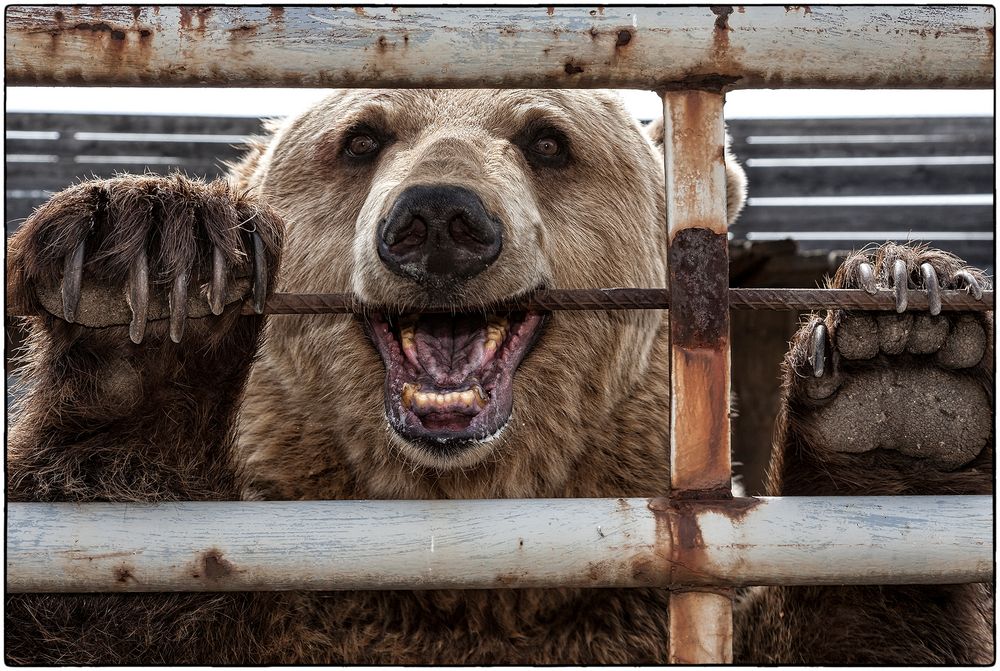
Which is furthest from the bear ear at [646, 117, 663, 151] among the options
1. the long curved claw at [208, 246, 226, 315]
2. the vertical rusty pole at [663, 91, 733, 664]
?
the long curved claw at [208, 246, 226, 315]

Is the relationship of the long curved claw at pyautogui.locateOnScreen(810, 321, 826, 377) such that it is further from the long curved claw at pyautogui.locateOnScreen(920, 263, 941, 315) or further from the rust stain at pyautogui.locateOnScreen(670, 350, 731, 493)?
the rust stain at pyautogui.locateOnScreen(670, 350, 731, 493)

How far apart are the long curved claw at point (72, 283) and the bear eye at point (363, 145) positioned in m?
1.29

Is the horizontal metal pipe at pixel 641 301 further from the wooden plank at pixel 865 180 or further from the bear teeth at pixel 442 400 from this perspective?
the wooden plank at pixel 865 180

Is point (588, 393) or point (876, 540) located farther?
point (588, 393)

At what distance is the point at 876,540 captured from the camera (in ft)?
6.47

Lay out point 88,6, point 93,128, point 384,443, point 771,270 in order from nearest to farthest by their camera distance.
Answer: point 88,6 → point 384,443 → point 771,270 → point 93,128

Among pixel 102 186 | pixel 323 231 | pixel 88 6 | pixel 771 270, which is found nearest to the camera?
pixel 88 6

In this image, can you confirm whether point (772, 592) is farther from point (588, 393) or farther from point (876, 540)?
point (876, 540)

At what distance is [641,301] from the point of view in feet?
6.88

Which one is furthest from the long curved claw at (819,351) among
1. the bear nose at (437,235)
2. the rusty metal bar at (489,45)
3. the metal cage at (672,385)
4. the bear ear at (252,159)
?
the bear ear at (252,159)

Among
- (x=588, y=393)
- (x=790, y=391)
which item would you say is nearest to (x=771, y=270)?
(x=588, y=393)

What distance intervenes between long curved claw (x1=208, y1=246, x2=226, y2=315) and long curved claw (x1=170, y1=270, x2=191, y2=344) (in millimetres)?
52

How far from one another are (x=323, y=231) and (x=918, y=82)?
1.84m

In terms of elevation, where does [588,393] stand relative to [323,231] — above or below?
below
